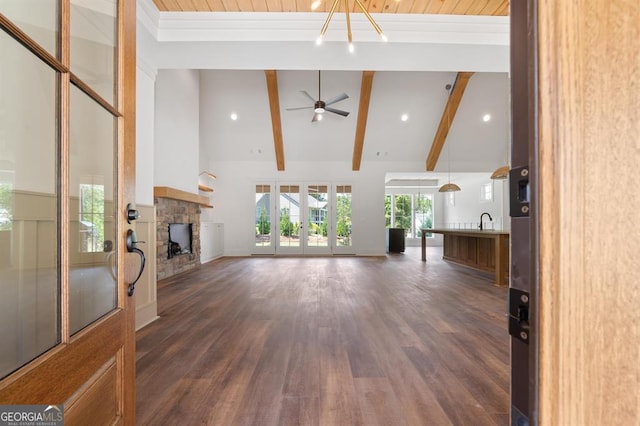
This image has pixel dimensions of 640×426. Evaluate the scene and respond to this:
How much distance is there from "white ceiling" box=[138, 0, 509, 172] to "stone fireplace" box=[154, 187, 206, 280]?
90.3 inches

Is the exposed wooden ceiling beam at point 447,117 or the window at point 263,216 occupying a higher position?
the exposed wooden ceiling beam at point 447,117

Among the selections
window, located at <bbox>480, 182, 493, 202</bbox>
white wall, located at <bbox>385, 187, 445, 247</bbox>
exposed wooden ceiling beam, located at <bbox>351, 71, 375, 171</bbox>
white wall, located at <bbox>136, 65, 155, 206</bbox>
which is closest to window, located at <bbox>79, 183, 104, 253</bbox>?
white wall, located at <bbox>136, 65, 155, 206</bbox>

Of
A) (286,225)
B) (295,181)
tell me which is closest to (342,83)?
(295,181)

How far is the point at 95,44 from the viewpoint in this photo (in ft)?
3.30

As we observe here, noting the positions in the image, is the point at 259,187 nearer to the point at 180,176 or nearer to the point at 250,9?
the point at 180,176

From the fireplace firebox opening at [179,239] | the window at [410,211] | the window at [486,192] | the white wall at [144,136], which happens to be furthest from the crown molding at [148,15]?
the window at [410,211]

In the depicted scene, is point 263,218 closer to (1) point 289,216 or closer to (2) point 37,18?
(1) point 289,216

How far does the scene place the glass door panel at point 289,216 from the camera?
8.73 m

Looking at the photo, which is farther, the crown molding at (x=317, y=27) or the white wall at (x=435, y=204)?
the white wall at (x=435, y=204)

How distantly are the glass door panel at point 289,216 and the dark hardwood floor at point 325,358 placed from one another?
455 centimetres

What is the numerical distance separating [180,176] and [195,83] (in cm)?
214

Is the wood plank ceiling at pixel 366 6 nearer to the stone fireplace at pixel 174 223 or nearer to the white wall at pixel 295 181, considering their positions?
the stone fireplace at pixel 174 223

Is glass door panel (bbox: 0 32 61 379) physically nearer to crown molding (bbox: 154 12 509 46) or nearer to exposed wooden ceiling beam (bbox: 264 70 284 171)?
crown molding (bbox: 154 12 509 46)

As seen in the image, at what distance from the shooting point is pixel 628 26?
1.40 ft
